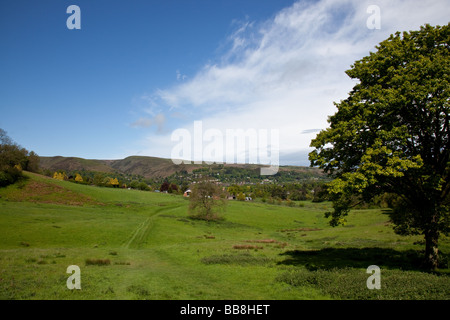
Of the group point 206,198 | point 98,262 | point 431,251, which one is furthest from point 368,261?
point 206,198

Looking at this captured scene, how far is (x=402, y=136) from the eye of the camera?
1730cm

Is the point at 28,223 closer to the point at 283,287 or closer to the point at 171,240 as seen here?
the point at 171,240

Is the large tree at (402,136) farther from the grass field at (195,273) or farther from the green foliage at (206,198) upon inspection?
the green foliage at (206,198)

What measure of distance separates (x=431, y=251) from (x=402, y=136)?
9845 mm

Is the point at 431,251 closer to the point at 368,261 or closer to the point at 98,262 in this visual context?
the point at 368,261

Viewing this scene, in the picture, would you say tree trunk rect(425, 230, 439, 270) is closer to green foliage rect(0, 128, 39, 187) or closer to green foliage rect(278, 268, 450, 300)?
green foliage rect(278, 268, 450, 300)

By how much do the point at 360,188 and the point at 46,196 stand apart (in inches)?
3896

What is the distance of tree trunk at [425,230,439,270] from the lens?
1862cm

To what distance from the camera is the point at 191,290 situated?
15211 millimetres

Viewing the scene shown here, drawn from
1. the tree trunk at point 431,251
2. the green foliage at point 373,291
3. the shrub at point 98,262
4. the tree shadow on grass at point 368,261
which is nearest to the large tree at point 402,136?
the tree trunk at point 431,251

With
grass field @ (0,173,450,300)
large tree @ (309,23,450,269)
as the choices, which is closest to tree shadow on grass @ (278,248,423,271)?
grass field @ (0,173,450,300)

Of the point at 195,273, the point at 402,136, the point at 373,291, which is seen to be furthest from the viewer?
the point at 195,273

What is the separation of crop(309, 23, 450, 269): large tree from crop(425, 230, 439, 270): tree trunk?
0.07m
